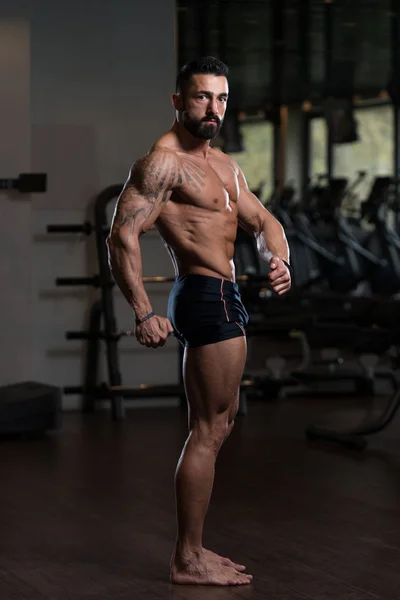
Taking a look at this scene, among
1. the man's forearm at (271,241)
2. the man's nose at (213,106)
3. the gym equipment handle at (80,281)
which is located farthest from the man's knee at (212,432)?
the gym equipment handle at (80,281)

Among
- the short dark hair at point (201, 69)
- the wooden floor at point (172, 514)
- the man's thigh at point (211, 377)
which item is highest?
the short dark hair at point (201, 69)

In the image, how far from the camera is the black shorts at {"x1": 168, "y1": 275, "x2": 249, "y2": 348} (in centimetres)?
278

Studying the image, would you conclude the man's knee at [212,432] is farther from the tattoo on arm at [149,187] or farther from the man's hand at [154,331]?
the tattoo on arm at [149,187]

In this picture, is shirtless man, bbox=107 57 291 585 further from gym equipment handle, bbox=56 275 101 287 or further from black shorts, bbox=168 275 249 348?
gym equipment handle, bbox=56 275 101 287

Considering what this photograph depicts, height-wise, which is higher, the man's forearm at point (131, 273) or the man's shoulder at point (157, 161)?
the man's shoulder at point (157, 161)

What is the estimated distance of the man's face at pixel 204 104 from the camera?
2713 millimetres

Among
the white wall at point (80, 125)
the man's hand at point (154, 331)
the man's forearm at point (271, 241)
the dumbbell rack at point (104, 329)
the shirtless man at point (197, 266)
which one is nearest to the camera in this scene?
the man's hand at point (154, 331)

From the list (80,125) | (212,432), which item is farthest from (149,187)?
(80,125)

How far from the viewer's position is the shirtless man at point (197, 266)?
8.89 ft

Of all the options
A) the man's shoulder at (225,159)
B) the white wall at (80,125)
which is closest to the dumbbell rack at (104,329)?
the white wall at (80,125)

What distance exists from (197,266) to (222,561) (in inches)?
31.9

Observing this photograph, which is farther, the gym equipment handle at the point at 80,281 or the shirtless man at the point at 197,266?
the gym equipment handle at the point at 80,281

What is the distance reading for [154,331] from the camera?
2602 millimetres

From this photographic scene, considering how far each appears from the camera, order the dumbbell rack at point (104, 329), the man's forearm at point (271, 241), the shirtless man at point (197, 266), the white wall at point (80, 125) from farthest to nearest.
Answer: the white wall at point (80, 125) < the dumbbell rack at point (104, 329) < the man's forearm at point (271, 241) < the shirtless man at point (197, 266)
